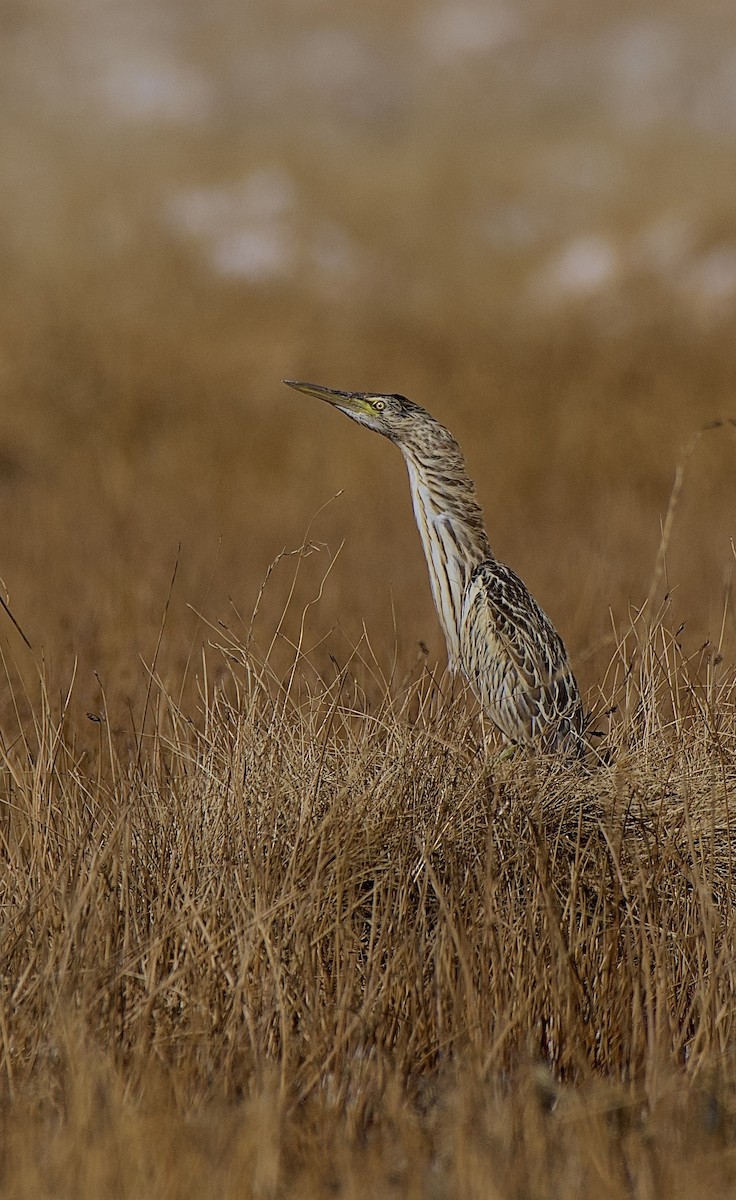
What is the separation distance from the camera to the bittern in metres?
2.96

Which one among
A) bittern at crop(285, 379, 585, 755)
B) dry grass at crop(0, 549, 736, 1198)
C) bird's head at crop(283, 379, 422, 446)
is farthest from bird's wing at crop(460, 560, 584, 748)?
bird's head at crop(283, 379, 422, 446)

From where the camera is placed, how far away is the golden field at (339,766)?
2010mm

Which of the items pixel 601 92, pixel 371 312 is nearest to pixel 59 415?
pixel 371 312

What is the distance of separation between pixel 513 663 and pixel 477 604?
144 millimetres

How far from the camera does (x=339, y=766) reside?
9.59 feet

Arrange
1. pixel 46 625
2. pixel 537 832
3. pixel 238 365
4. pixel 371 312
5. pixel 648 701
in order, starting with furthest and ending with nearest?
pixel 371 312 → pixel 238 365 → pixel 46 625 → pixel 648 701 → pixel 537 832

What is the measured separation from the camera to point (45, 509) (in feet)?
28.0

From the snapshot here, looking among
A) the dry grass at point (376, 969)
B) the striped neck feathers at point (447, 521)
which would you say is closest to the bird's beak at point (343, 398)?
the striped neck feathers at point (447, 521)

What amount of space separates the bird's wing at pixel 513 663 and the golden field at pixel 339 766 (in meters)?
0.08

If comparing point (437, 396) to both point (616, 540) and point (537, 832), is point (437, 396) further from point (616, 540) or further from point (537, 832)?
point (537, 832)

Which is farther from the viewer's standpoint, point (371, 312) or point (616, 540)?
point (371, 312)

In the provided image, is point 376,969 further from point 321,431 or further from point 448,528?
point 321,431

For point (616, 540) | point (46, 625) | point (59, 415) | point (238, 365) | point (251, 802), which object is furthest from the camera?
point (238, 365)

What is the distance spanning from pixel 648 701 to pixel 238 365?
886 centimetres
